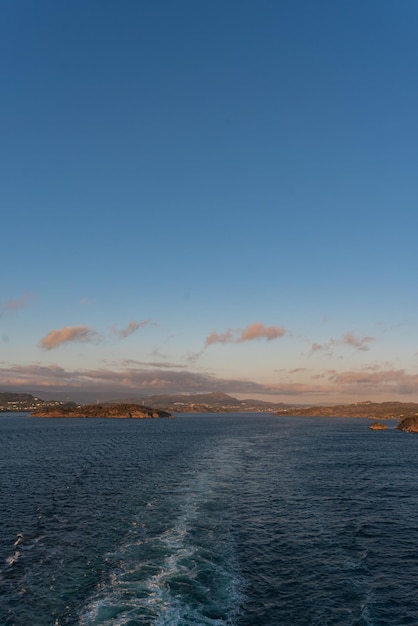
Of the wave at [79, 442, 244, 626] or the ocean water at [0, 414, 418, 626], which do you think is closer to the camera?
the wave at [79, 442, 244, 626]

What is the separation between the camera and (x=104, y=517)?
4775 cm

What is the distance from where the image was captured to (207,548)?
3816 centimetres

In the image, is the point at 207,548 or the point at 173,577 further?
the point at 207,548

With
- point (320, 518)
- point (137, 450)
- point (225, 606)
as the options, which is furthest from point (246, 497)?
point (137, 450)

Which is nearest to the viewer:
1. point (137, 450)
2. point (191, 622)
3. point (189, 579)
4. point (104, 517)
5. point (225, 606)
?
point (191, 622)

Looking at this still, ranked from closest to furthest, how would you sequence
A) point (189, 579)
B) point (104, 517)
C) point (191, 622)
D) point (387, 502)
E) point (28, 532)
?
point (191, 622) → point (189, 579) → point (28, 532) → point (104, 517) → point (387, 502)

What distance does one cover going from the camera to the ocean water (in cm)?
2727

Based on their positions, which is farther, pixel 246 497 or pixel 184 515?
pixel 246 497

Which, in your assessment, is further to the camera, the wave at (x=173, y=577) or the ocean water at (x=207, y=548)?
the ocean water at (x=207, y=548)

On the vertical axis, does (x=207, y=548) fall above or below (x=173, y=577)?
below

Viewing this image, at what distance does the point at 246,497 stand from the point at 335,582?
27508 millimetres

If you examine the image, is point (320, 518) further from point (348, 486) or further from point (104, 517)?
point (104, 517)

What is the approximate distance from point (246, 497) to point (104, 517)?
2116 cm

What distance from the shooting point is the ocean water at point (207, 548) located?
89.5ft
